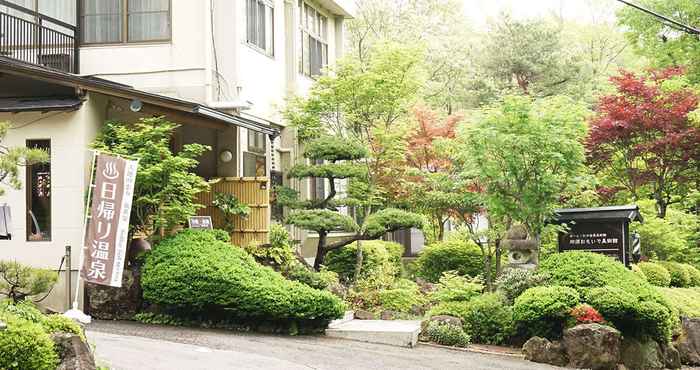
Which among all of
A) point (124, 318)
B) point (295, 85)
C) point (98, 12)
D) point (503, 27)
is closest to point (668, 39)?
point (503, 27)

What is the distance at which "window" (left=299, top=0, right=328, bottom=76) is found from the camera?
2555cm

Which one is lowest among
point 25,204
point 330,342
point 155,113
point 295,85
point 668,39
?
point 330,342

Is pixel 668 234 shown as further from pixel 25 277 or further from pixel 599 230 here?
pixel 25 277

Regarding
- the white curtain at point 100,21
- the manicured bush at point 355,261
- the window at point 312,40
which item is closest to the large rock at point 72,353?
the white curtain at point 100,21

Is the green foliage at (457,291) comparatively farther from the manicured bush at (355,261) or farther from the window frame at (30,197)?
the window frame at (30,197)

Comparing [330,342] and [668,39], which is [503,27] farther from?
[330,342]

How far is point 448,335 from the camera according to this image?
16.0m

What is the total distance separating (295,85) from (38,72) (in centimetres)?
937

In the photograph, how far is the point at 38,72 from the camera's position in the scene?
1562cm

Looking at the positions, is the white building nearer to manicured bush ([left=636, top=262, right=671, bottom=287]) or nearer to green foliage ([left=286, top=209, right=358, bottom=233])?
green foliage ([left=286, top=209, right=358, bottom=233])

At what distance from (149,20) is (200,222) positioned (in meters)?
4.81

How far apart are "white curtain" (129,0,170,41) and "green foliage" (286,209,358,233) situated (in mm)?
4708

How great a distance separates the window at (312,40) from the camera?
2555 cm

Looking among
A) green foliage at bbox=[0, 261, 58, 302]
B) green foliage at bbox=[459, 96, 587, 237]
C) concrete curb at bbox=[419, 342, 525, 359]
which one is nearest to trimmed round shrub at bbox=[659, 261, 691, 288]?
green foliage at bbox=[459, 96, 587, 237]
